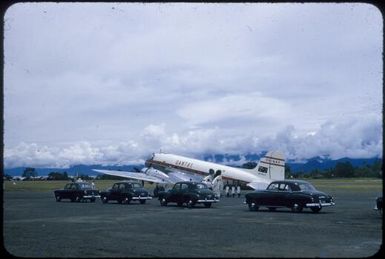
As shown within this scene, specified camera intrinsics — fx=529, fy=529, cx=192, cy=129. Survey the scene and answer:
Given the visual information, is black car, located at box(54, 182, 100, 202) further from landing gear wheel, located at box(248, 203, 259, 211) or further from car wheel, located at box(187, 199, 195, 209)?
landing gear wheel, located at box(248, 203, 259, 211)

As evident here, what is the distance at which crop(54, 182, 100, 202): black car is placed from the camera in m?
36.2

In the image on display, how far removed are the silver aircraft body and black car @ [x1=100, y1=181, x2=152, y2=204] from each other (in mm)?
14454

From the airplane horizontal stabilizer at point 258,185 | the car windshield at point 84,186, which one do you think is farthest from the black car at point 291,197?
the airplane horizontal stabilizer at point 258,185

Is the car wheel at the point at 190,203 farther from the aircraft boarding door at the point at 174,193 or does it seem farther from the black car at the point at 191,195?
the aircraft boarding door at the point at 174,193

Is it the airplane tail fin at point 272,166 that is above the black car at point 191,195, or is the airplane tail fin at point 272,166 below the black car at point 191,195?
above

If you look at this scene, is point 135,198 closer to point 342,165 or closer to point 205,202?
point 205,202

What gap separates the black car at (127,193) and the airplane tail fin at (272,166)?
19.6 m

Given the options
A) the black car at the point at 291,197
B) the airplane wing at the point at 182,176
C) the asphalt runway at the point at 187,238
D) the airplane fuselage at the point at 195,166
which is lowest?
the asphalt runway at the point at 187,238

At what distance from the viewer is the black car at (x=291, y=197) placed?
2552cm

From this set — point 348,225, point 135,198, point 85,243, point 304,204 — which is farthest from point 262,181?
point 85,243

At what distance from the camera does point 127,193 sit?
33562mm

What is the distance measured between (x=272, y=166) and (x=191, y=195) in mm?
22366

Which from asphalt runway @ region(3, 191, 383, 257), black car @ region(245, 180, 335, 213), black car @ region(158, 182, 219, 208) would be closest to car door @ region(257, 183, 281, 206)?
black car @ region(245, 180, 335, 213)

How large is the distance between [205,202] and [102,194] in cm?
845
